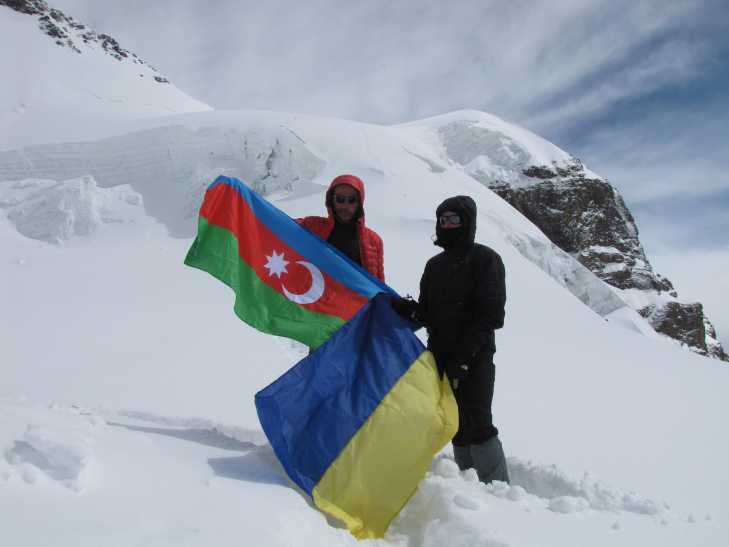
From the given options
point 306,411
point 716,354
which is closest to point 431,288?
point 306,411

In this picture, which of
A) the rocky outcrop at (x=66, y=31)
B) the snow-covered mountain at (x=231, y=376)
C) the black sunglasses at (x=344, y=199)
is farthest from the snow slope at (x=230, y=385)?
the rocky outcrop at (x=66, y=31)

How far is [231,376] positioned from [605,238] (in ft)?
220

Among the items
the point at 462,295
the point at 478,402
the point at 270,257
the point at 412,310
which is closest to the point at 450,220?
the point at 462,295

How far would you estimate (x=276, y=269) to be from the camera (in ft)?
12.9

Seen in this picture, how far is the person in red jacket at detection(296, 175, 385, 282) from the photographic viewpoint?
12.1 feet

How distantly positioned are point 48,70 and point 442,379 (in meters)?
33.2

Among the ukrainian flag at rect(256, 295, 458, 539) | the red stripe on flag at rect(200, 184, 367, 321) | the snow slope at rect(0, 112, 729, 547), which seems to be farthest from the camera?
the red stripe on flag at rect(200, 184, 367, 321)

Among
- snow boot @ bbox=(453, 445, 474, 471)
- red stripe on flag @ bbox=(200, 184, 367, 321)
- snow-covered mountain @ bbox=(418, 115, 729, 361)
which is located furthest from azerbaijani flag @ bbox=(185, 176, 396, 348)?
snow-covered mountain @ bbox=(418, 115, 729, 361)

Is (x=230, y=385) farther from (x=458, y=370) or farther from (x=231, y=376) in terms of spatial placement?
(x=458, y=370)

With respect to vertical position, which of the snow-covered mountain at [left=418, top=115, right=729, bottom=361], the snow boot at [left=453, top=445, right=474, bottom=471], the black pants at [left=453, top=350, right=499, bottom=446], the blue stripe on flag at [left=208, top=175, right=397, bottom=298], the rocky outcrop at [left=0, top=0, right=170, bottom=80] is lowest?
the snow boot at [left=453, top=445, right=474, bottom=471]

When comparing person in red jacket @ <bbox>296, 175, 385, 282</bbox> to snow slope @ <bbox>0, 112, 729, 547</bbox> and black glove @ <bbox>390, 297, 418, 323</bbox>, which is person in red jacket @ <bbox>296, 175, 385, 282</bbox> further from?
snow slope @ <bbox>0, 112, 729, 547</bbox>

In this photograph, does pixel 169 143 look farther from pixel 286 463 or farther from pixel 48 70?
pixel 48 70

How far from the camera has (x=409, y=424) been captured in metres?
2.98

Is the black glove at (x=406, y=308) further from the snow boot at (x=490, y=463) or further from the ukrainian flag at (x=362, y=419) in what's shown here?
the snow boot at (x=490, y=463)
